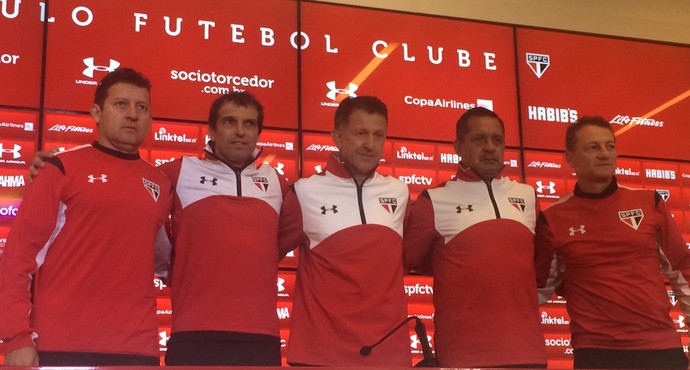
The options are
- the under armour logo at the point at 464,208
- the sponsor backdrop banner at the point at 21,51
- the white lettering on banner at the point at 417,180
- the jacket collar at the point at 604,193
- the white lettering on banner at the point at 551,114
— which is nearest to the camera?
the under armour logo at the point at 464,208

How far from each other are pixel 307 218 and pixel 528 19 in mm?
2825

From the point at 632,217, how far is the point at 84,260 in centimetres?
205

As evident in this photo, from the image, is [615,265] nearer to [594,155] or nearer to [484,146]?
[594,155]

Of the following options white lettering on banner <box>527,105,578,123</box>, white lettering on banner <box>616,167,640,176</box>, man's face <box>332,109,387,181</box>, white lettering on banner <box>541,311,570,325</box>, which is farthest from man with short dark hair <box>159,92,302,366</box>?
white lettering on banner <box>616,167,640,176</box>

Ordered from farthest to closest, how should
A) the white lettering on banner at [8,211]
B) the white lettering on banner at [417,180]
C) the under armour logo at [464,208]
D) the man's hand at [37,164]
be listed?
the white lettering on banner at [417,180], the white lettering on banner at [8,211], the under armour logo at [464,208], the man's hand at [37,164]

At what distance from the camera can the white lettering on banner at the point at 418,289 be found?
443 cm

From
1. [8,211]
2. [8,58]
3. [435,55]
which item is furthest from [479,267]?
[8,58]

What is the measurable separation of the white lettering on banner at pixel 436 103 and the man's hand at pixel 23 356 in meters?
2.85

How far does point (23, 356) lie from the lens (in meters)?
2.23

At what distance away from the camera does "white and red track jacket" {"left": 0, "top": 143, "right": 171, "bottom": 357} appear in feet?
7.82

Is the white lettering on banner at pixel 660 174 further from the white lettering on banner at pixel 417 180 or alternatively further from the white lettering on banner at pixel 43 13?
the white lettering on banner at pixel 43 13

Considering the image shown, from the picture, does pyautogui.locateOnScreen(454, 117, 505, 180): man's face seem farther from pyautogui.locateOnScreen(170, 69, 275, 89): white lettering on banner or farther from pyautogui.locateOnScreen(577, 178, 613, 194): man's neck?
pyautogui.locateOnScreen(170, 69, 275, 89): white lettering on banner

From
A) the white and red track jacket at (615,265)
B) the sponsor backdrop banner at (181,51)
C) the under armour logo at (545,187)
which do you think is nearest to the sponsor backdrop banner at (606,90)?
the under armour logo at (545,187)

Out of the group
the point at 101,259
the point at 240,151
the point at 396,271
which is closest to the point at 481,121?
the point at 396,271
